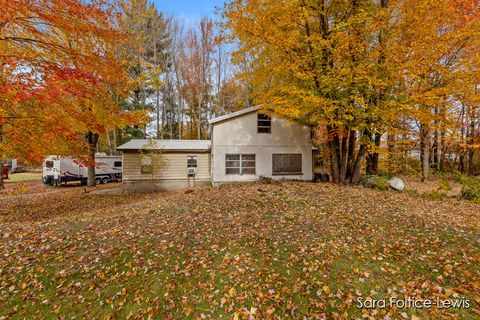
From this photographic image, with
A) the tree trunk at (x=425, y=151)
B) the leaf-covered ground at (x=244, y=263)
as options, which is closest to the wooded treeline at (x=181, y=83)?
the tree trunk at (x=425, y=151)

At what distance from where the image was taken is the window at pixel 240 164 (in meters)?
14.7

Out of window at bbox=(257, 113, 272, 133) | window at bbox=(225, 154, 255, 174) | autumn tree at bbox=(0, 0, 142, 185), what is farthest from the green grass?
window at bbox=(257, 113, 272, 133)

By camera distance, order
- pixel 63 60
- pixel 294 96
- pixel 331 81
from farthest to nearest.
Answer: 1. pixel 294 96
2. pixel 331 81
3. pixel 63 60

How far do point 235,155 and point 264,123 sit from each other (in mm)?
2906

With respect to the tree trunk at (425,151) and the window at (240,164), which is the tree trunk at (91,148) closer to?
the window at (240,164)

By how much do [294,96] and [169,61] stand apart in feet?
66.3

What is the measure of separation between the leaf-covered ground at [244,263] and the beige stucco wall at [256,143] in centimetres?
710

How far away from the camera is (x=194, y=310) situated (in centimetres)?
364

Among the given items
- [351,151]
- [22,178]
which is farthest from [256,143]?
[22,178]

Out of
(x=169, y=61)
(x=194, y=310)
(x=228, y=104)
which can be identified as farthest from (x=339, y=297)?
(x=169, y=61)

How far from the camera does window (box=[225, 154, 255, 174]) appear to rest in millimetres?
14719

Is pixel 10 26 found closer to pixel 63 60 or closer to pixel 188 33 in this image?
pixel 63 60

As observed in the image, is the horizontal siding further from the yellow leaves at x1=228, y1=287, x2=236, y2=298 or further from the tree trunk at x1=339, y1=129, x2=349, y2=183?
the yellow leaves at x1=228, y1=287, x2=236, y2=298

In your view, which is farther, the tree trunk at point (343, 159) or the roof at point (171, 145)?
the roof at point (171, 145)
